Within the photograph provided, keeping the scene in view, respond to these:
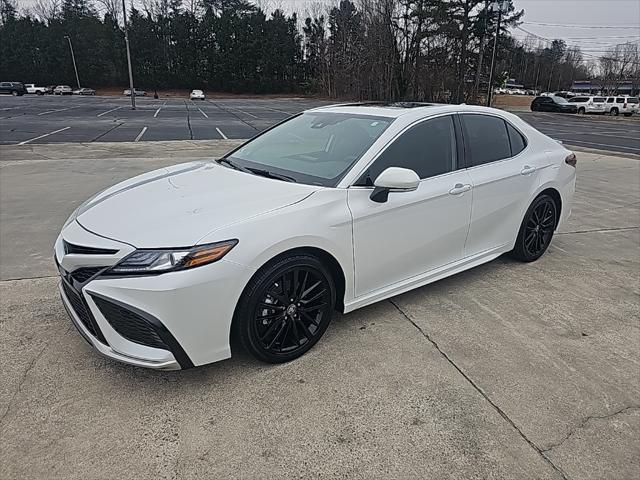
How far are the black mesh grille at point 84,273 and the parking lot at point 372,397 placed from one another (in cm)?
59

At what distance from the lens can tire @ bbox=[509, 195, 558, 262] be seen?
4293 mm

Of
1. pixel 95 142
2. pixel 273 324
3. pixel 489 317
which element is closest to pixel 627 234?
pixel 489 317

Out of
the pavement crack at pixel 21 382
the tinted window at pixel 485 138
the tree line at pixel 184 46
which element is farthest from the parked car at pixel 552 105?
the pavement crack at pixel 21 382

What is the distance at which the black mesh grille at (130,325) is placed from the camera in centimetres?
228

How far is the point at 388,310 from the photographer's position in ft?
11.5

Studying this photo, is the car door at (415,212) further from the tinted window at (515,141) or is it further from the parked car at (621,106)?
the parked car at (621,106)

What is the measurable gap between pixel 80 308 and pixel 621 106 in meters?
46.2

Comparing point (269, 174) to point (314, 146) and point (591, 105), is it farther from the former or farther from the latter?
point (591, 105)

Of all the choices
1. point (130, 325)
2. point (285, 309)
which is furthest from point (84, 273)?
point (285, 309)

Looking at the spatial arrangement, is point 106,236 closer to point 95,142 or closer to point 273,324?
point 273,324

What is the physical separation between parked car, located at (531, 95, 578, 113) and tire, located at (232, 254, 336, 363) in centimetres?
4379

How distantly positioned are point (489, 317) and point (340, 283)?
1.24 meters

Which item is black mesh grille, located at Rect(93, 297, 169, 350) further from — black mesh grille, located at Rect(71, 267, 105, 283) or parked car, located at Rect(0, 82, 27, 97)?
parked car, located at Rect(0, 82, 27, 97)

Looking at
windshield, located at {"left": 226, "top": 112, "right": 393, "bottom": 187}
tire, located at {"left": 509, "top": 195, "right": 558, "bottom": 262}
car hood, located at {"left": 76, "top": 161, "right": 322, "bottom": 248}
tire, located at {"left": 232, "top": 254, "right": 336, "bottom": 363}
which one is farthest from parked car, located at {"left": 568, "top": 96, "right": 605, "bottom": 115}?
tire, located at {"left": 232, "top": 254, "right": 336, "bottom": 363}
